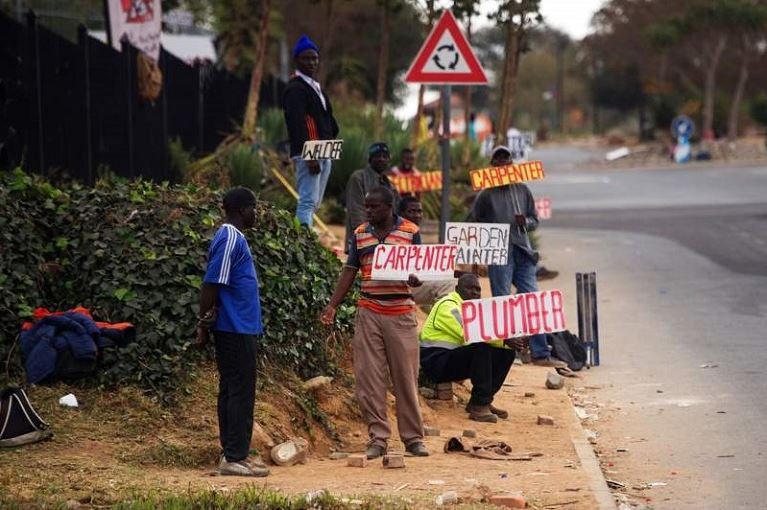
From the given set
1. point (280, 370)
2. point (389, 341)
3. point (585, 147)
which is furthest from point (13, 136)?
point (585, 147)

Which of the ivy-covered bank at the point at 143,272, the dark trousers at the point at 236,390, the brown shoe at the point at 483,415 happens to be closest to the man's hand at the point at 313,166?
the ivy-covered bank at the point at 143,272

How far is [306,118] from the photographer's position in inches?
533

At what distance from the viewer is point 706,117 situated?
219 ft

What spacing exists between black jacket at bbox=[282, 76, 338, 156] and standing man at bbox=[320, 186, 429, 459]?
419cm

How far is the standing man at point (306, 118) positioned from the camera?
13328 millimetres

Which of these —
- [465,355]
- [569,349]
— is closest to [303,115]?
[569,349]

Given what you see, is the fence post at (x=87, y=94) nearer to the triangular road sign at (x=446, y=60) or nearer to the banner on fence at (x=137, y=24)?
the banner on fence at (x=137, y=24)

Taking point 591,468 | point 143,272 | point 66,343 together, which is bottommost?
point 591,468

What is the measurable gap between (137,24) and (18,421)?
9387mm

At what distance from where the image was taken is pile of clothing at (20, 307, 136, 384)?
9.39 metres

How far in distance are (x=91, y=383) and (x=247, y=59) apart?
90.8 feet

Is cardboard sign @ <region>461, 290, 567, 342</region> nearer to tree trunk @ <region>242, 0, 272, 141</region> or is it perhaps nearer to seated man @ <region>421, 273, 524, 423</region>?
seated man @ <region>421, 273, 524, 423</region>

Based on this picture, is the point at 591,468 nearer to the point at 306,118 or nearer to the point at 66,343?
the point at 66,343

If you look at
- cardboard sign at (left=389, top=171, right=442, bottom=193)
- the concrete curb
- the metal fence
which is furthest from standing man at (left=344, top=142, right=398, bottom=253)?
the concrete curb
